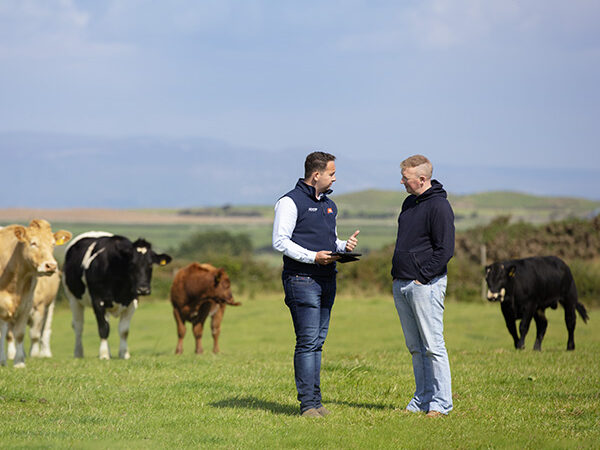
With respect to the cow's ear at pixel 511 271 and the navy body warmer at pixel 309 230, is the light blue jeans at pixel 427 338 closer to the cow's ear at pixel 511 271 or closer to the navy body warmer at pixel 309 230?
the navy body warmer at pixel 309 230

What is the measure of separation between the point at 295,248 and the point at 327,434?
1.68 m

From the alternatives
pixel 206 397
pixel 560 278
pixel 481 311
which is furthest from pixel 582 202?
pixel 206 397

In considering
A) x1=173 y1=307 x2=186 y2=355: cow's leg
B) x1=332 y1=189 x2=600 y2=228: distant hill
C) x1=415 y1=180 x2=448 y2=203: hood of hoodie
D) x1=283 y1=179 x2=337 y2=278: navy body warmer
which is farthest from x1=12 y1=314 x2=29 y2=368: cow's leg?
x1=332 y1=189 x2=600 y2=228: distant hill

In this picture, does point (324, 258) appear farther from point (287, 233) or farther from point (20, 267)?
point (20, 267)

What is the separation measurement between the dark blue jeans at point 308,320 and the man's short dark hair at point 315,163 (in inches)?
39.2

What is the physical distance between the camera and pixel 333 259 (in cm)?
750

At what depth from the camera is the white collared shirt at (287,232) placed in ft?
24.6

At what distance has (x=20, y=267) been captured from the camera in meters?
13.4

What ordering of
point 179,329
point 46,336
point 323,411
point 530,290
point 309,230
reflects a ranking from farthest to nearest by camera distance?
point 46,336 → point 179,329 → point 530,290 → point 323,411 → point 309,230

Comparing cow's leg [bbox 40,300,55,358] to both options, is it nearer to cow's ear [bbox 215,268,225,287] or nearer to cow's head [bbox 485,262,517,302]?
cow's ear [bbox 215,268,225,287]

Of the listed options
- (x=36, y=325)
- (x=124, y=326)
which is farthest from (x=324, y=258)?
(x=36, y=325)

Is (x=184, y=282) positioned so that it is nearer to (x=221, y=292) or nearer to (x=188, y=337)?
(x=221, y=292)

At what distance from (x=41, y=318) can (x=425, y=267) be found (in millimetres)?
12156

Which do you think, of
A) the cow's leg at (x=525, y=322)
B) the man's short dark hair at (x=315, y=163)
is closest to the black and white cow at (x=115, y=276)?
the cow's leg at (x=525, y=322)
